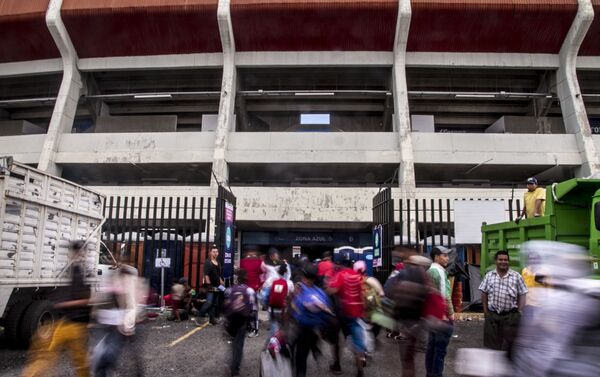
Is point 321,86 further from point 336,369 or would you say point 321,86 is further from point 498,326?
point 498,326

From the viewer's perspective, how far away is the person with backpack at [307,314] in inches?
180

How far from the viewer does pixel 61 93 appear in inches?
873

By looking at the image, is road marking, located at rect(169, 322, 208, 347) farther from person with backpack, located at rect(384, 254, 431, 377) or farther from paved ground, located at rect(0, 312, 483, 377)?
person with backpack, located at rect(384, 254, 431, 377)

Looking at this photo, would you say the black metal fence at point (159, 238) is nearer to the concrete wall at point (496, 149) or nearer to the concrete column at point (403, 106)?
the concrete column at point (403, 106)

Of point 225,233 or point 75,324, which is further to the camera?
point 225,233

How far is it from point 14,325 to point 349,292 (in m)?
5.25

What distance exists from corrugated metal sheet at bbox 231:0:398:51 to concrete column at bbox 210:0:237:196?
1.88ft

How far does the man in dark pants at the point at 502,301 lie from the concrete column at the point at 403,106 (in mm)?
14555

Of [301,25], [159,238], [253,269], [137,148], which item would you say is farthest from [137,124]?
[253,269]

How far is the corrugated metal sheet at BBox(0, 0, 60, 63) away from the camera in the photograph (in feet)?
70.3

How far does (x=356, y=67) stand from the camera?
73.0ft

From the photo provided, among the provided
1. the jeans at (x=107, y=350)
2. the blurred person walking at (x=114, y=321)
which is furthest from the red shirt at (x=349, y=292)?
the jeans at (x=107, y=350)

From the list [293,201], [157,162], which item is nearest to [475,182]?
[293,201]

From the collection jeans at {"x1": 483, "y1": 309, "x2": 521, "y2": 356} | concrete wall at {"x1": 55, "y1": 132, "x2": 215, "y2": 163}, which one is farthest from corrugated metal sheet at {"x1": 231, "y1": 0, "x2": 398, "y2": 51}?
jeans at {"x1": 483, "y1": 309, "x2": 521, "y2": 356}
